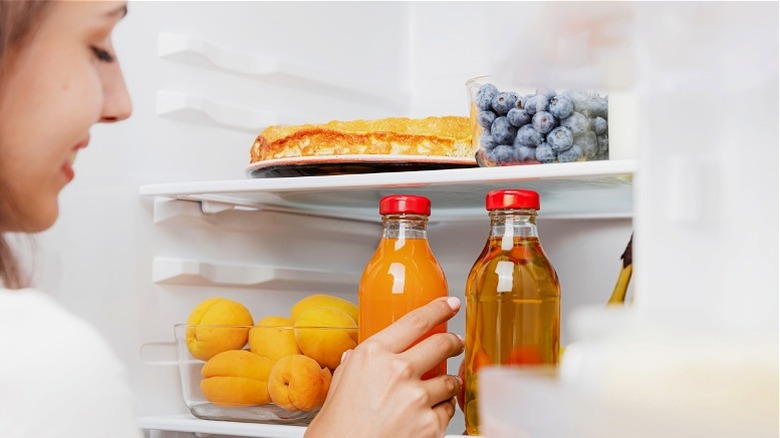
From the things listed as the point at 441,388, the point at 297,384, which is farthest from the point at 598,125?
the point at 297,384

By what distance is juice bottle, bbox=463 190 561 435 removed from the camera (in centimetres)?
103

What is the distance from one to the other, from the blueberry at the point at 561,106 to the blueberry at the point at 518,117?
1.2 inches

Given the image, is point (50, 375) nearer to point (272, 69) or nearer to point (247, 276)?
point (247, 276)

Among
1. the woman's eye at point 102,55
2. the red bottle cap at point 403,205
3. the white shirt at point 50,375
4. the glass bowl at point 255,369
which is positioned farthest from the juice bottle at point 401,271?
the white shirt at point 50,375

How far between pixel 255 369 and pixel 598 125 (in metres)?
0.50

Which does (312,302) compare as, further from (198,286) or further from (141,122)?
(141,122)

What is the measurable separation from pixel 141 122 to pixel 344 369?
519mm

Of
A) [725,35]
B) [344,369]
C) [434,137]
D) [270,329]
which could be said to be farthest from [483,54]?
[725,35]

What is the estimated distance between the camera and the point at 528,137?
3.61 feet

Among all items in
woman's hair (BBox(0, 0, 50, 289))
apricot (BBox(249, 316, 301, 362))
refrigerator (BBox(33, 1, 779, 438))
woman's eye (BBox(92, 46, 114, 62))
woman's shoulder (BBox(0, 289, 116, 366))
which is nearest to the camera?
refrigerator (BBox(33, 1, 779, 438))

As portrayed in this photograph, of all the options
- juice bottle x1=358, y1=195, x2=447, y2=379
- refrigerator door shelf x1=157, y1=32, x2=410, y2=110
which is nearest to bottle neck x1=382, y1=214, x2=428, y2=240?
juice bottle x1=358, y1=195, x2=447, y2=379

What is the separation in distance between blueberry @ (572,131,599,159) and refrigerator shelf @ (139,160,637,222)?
3 cm

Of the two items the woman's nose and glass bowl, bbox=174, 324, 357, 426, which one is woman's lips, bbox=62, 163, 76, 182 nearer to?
the woman's nose

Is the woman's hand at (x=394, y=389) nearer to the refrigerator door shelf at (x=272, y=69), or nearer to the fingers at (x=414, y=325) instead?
the fingers at (x=414, y=325)
